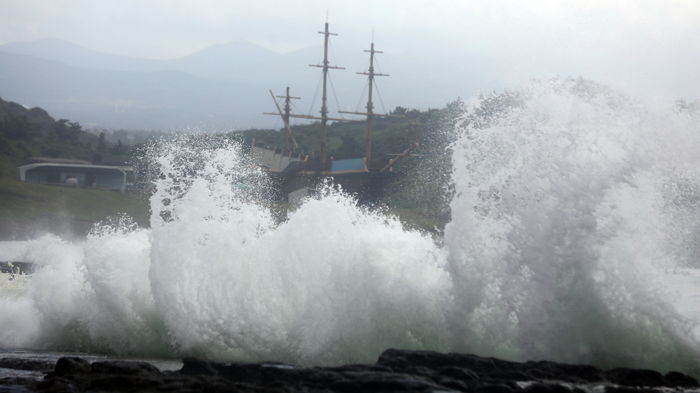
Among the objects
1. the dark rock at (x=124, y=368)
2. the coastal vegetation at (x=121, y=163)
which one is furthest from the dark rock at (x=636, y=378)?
the coastal vegetation at (x=121, y=163)

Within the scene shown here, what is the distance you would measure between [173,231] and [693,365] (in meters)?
9.88

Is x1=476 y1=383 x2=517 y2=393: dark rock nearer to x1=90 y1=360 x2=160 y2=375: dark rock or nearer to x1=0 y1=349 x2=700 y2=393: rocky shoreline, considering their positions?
x1=0 y1=349 x2=700 y2=393: rocky shoreline

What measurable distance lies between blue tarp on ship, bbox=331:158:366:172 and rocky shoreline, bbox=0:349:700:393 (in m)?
66.4

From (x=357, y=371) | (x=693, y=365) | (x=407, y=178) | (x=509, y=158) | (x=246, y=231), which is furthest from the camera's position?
(x=407, y=178)

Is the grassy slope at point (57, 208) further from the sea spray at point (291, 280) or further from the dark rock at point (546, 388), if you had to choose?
the dark rock at point (546, 388)

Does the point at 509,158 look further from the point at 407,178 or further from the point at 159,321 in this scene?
the point at 407,178

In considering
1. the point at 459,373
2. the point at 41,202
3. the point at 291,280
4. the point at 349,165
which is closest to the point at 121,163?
the point at 349,165

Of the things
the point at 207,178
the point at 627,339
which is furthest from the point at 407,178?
the point at 627,339

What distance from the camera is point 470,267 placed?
17.0m

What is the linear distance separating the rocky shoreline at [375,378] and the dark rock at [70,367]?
0.05ft

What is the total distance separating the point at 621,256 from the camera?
54.0 ft

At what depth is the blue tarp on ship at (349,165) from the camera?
267 feet

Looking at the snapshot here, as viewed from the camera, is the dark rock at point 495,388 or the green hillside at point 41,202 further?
the green hillside at point 41,202

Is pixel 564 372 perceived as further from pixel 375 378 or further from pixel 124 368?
pixel 124 368
